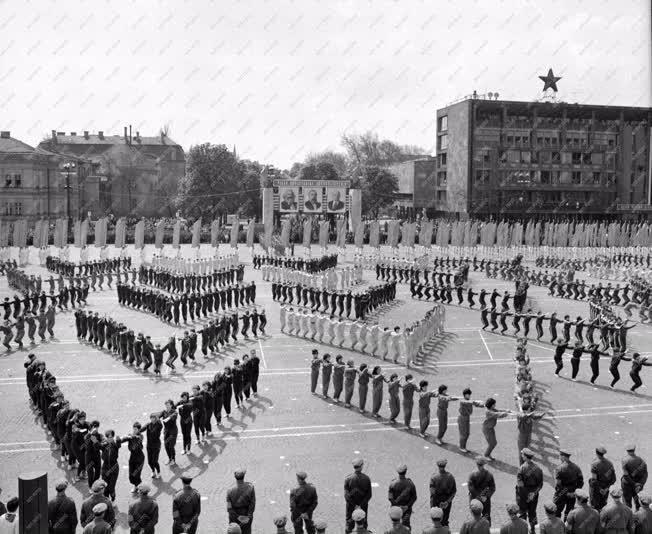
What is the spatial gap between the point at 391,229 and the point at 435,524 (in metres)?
36.9

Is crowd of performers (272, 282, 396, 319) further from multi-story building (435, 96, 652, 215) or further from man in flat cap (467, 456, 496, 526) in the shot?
multi-story building (435, 96, 652, 215)

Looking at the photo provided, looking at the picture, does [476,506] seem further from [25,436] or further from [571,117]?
[571,117]

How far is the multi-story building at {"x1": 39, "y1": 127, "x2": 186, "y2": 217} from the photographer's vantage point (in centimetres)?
7988

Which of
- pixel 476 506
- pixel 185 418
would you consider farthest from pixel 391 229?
pixel 476 506

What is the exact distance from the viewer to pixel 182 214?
250 feet

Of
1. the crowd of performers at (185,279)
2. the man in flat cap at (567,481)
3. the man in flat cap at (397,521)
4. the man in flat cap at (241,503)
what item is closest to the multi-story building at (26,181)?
the crowd of performers at (185,279)

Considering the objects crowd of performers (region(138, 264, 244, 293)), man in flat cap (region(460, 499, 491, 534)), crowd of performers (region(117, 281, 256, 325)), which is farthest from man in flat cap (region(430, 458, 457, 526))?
crowd of performers (region(138, 264, 244, 293))

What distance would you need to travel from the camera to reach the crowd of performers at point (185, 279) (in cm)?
2934

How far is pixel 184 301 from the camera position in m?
23.0

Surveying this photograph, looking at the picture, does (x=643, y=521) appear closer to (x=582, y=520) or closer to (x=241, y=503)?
(x=582, y=520)

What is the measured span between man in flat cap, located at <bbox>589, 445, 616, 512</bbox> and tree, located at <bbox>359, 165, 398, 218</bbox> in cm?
7019

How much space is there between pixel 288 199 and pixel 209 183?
20417 millimetres

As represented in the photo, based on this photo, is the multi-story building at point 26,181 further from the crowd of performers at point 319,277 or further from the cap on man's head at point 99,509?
the cap on man's head at point 99,509

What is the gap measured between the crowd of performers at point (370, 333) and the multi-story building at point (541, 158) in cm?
5063
